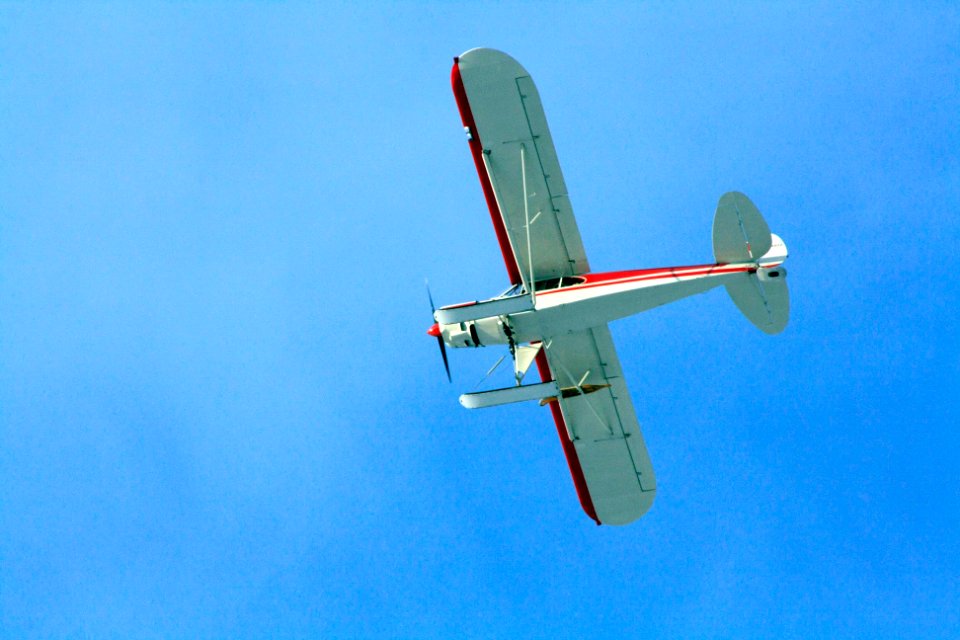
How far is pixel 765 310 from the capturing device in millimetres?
14805

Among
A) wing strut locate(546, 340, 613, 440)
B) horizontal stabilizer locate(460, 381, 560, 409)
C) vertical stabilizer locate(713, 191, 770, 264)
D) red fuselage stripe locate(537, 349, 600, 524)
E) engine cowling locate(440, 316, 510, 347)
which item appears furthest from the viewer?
red fuselage stripe locate(537, 349, 600, 524)

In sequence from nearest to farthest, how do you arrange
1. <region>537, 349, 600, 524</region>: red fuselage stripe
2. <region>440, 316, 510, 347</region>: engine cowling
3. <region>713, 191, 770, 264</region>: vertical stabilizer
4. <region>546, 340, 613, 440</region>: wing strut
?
1. <region>713, 191, 770, 264</region>: vertical stabilizer
2. <region>440, 316, 510, 347</region>: engine cowling
3. <region>546, 340, 613, 440</region>: wing strut
4. <region>537, 349, 600, 524</region>: red fuselage stripe

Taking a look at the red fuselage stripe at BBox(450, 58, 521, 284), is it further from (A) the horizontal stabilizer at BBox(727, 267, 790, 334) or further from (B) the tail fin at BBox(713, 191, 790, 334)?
(A) the horizontal stabilizer at BBox(727, 267, 790, 334)

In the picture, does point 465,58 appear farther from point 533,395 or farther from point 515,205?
point 533,395

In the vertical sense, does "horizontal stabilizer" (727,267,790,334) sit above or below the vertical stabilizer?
below

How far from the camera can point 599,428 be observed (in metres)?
17.7

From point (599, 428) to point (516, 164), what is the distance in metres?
5.97

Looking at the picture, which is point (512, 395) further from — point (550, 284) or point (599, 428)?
point (599, 428)

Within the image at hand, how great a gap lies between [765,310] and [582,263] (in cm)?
339

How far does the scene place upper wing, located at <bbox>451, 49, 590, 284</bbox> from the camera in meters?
14.4

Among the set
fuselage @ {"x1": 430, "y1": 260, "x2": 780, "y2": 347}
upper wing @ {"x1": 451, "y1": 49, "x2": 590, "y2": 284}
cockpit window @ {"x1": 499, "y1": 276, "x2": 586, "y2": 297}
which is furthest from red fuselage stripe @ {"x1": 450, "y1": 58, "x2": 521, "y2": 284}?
fuselage @ {"x1": 430, "y1": 260, "x2": 780, "y2": 347}

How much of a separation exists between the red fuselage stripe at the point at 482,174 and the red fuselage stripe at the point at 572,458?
2.29 metres

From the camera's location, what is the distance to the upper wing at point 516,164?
47.4 ft

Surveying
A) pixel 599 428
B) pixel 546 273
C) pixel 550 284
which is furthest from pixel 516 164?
pixel 599 428
